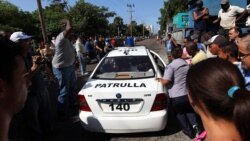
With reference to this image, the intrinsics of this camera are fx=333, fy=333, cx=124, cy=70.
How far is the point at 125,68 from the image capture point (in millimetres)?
6152

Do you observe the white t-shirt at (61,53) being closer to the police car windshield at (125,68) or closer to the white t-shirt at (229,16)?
the police car windshield at (125,68)

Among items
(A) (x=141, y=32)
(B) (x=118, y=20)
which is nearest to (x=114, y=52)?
(B) (x=118, y=20)

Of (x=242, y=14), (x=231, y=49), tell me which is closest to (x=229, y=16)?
(x=242, y=14)

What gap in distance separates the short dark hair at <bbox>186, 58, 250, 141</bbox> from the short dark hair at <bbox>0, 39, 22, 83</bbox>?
857 millimetres

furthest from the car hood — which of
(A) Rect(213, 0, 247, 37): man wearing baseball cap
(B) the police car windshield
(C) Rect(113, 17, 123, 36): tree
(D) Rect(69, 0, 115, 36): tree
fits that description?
(C) Rect(113, 17, 123, 36): tree

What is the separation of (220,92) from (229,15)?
20.6 ft

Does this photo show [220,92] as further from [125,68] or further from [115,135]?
[125,68]

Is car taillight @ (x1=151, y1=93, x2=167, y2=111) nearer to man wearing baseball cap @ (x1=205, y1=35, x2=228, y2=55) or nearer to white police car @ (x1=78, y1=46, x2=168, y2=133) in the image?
white police car @ (x1=78, y1=46, x2=168, y2=133)

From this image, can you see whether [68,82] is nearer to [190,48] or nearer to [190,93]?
[190,48]

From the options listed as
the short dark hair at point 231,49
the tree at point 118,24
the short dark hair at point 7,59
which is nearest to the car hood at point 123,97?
→ the short dark hair at point 231,49

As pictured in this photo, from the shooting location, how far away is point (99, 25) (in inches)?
2082

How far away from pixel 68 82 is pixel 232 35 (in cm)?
330

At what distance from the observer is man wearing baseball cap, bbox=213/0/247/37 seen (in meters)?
7.28

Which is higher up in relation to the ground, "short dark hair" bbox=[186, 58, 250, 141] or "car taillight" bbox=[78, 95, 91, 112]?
"short dark hair" bbox=[186, 58, 250, 141]
